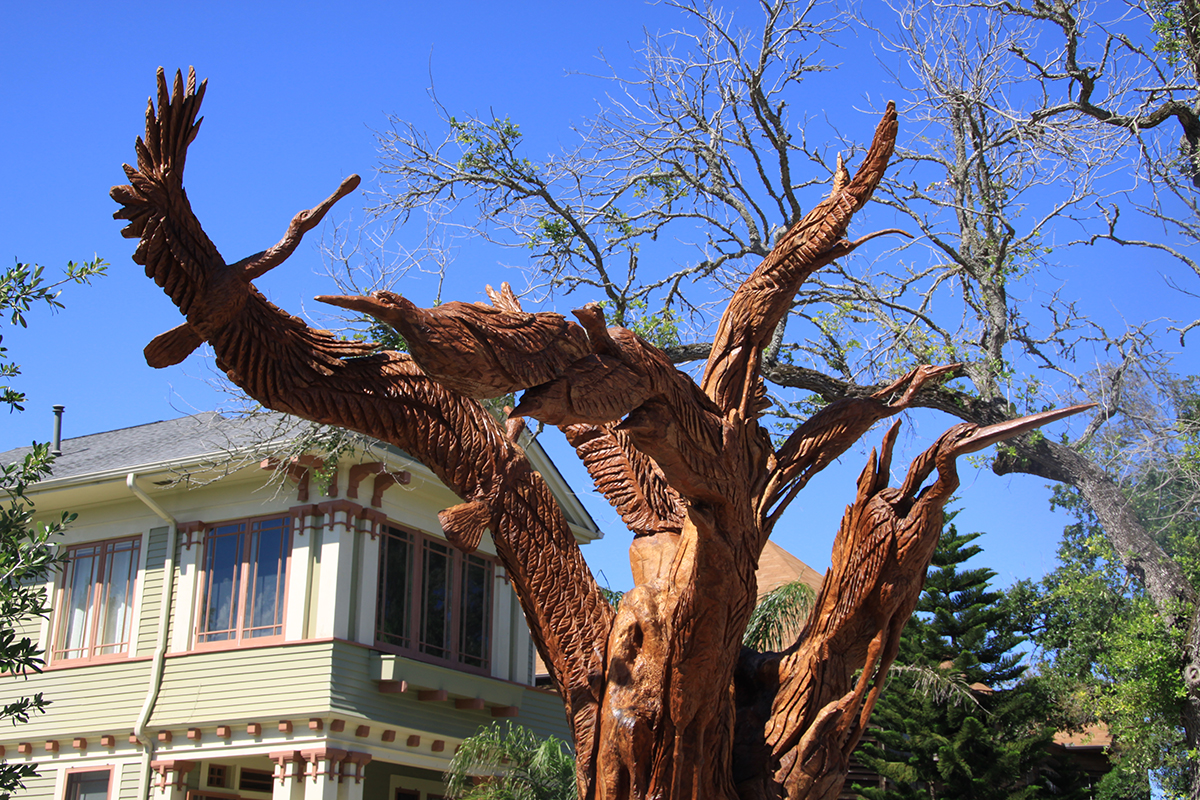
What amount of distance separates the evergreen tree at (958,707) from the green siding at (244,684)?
23.0 ft

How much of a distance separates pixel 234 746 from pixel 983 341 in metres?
10.3

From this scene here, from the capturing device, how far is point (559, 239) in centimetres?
1294

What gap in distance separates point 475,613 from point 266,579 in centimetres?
300

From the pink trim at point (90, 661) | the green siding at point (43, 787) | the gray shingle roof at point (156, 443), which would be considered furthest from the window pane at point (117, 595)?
the green siding at point (43, 787)

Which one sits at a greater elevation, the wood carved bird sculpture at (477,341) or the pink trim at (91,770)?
the wood carved bird sculpture at (477,341)

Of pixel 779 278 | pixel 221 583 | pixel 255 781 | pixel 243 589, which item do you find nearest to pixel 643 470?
pixel 779 278

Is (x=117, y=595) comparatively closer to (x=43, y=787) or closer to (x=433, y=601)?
(x=43, y=787)

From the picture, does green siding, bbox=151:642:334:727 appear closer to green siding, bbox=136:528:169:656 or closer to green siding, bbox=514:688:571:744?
green siding, bbox=136:528:169:656

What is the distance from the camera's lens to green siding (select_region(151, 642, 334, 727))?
13.2 metres

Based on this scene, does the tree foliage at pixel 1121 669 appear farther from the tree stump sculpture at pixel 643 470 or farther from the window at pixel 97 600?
the window at pixel 97 600

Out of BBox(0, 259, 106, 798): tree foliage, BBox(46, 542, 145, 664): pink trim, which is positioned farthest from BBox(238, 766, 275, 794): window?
BBox(0, 259, 106, 798): tree foliage

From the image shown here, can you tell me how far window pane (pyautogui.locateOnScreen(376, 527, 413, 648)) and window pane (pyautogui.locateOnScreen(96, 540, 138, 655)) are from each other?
3.50 metres

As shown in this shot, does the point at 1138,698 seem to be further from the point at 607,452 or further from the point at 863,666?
the point at 607,452

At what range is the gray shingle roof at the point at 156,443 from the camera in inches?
570
